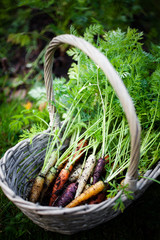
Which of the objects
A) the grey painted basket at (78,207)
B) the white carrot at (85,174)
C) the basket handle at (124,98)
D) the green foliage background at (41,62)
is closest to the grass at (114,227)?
the green foliage background at (41,62)

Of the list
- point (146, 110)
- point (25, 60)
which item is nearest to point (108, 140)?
point (146, 110)

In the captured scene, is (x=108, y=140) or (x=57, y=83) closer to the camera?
(x=108, y=140)

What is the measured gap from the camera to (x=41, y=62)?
3.06 meters

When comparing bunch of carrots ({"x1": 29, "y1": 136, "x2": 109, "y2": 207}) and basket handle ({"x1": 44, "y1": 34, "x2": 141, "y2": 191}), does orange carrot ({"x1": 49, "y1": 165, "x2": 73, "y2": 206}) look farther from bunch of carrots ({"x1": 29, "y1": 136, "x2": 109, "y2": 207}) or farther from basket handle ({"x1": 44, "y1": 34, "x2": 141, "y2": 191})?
basket handle ({"x1": 44, "y1": 34, "x2": 141, "y2": 191})

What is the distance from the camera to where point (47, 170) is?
161 centimetres

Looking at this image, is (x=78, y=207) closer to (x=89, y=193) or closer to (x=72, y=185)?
(x=89, y=193)

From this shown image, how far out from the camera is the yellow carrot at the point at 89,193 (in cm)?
135

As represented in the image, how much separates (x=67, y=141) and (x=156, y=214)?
953 millimetres

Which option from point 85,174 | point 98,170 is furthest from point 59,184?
point 98,170

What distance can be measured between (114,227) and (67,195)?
0.41 meters

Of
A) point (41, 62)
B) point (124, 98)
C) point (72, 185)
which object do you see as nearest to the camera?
point (124, 98)

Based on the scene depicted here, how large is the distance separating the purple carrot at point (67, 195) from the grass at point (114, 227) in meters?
0.21

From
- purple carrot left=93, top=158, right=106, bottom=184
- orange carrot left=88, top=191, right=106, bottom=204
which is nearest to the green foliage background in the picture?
orange carrot left=88, top=191, right=106, bottom=204

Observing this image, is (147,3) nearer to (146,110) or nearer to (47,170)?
(146,110)
